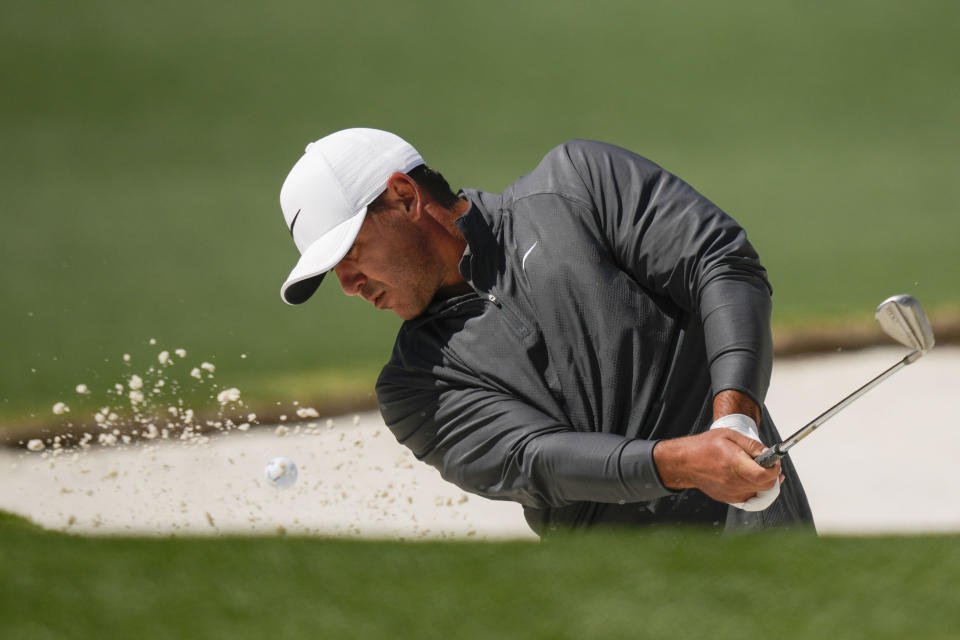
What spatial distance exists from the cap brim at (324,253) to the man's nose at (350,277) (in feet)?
0.12

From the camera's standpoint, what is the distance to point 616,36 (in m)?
6.55

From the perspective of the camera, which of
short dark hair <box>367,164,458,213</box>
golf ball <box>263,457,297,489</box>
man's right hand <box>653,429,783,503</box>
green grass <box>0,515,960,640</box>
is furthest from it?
golf ball <box>263,457,297,489</box>

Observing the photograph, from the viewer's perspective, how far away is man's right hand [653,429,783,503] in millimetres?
1597

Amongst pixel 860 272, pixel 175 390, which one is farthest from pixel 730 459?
pixel 860 272

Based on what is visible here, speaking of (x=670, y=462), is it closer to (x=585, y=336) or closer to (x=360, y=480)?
(x=585, y=336)

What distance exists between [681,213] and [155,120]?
5.05 meters

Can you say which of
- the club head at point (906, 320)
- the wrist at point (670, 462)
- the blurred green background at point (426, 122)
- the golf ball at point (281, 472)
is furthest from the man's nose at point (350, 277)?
the blurred green background at point (426, 122)

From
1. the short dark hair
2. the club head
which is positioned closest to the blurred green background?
the short dark hair

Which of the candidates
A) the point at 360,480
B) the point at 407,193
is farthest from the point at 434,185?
the point at 360,480

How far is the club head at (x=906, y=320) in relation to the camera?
5.58 ft

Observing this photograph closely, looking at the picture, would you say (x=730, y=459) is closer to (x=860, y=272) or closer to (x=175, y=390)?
(x=175, y=390)

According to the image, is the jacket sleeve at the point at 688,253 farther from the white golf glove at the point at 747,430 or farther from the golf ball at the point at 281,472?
the golf ball at the point at 281,472

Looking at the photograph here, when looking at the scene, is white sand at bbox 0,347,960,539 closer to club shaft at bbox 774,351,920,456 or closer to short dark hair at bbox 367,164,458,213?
short dark hair at bbox 367,164,458,213

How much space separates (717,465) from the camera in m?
1.61
